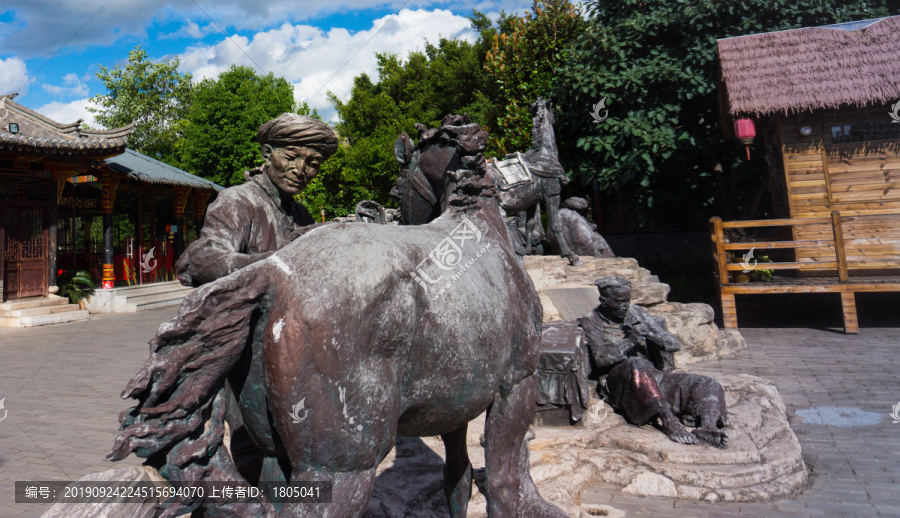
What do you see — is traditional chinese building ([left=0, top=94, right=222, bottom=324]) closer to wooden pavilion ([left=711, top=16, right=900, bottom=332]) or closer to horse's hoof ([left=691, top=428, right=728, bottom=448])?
horse's hoof ([left=691, top=428, right=728, bottom=448])

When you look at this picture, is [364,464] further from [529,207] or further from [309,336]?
[529,207]

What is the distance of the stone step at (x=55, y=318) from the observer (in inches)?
457

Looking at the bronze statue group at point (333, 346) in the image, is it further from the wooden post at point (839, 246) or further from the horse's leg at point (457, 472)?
the wooden post at point (839, 246)

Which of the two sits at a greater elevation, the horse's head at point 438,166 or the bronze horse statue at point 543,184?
the bronze horse statue at point 543,184

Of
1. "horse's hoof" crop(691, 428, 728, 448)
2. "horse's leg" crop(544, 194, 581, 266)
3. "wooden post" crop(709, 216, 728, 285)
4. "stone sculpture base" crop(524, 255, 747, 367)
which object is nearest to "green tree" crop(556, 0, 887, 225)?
"wooden post" crop(709, 216, 728, 285)

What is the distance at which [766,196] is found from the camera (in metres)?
13.2

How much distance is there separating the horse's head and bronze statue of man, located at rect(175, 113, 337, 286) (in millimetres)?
414

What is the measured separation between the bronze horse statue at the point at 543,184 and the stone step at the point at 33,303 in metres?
10.9

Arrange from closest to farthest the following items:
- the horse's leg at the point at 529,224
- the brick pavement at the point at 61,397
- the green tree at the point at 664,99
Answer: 1. the brick pavement at the point at 61,397
2. the horse's leg at the point at 529,224
3. the green tree at the point at 664,99

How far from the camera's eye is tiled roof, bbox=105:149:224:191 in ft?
48.0

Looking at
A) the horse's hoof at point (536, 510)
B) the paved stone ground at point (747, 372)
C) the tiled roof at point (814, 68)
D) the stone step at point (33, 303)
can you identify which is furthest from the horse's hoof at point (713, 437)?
the stone step at point (33, 303)

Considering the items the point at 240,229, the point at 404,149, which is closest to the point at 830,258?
the point at 404,149

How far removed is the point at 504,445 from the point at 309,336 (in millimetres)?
983

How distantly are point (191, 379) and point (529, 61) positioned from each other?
15198 mm
